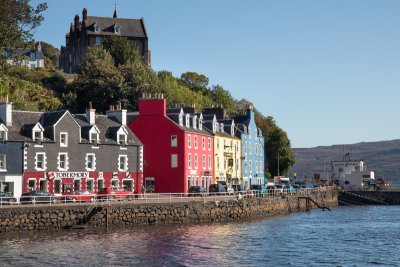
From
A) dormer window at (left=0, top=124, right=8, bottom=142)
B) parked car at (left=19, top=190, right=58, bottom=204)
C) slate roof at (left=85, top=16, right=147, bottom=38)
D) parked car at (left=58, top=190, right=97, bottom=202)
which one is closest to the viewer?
parked car at (left=19, top=190, right=58, bottom=204)

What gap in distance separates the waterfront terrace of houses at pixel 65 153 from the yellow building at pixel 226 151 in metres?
19.9

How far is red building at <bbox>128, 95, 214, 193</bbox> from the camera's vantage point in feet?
294

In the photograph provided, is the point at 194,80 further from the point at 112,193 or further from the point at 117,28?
the point at 112,193

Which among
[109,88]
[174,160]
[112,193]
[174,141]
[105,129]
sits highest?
[109,88]

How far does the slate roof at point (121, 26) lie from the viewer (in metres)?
153

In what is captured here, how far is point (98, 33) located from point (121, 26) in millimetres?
6135

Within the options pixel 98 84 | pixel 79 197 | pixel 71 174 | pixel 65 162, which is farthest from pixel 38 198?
pixel 98 84

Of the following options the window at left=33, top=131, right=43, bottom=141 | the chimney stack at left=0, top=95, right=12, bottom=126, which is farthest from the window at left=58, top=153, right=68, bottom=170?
the chimney stack at left=0, top=95, right=12, bottom=126

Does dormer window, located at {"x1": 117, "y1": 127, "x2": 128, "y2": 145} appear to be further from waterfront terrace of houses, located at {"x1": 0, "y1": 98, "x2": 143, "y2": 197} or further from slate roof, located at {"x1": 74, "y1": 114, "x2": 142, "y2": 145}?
slate roof, located at {"x1": 74, "y1": 114, "x2": 142, "y2": 145}

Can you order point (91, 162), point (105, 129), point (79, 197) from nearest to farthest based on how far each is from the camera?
point (79, 197) → point (91, 162) → point (105, 129)

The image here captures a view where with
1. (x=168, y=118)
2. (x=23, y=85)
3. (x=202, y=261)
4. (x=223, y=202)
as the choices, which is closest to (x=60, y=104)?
(x=23, y=85)

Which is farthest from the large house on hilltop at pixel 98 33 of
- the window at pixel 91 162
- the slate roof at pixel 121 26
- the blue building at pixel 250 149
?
the window at pixel 91 162

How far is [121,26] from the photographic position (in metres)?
156

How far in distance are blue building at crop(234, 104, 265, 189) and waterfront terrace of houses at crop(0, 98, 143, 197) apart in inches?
1248
